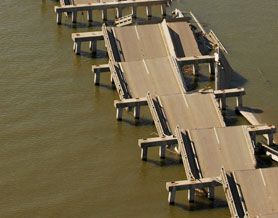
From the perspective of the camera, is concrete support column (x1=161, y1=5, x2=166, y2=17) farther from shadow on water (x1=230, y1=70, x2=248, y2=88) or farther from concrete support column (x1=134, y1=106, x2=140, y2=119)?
concrete support column (x1=134, y1=106, x2=140, y2=119)

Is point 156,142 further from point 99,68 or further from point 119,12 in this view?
point 119,12

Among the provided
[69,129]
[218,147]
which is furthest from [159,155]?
[69,129]

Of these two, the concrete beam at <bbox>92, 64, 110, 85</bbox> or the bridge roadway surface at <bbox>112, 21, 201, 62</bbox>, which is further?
the bridge roadway surface at <bbox>112, 21, 201, 62</bbox>

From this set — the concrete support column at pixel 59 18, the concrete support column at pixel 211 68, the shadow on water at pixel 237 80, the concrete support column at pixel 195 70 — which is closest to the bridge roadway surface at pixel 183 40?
the concrete support column at pixel 195 70

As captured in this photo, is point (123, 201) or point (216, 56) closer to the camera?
point (123, 201)

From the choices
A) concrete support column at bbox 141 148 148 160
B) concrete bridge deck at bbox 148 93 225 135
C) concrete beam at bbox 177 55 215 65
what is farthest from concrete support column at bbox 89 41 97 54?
concrete support column at bbox 141 148 148 160

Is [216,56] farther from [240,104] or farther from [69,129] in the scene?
[69,129]
